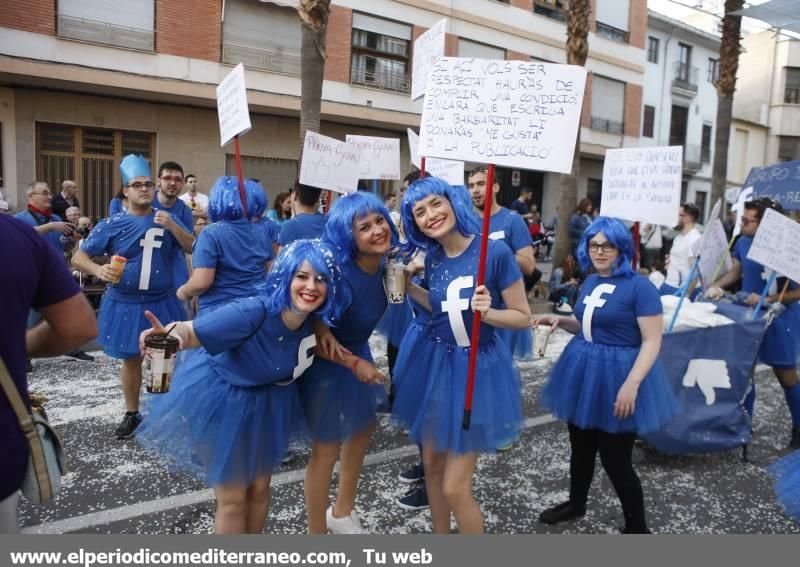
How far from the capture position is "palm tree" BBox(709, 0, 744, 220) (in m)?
12.9

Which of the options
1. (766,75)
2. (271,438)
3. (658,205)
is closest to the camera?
(271,438)

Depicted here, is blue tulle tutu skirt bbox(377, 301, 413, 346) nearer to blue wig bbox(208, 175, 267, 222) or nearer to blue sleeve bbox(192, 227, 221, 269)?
blue wig bbox(208, 175, 267, 222)

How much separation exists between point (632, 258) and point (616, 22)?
2380 cm

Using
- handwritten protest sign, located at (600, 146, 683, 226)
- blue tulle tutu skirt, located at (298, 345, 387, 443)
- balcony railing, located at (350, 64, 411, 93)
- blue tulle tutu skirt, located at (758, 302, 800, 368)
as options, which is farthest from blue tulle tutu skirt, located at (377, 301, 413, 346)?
balcony railing, located at (350, 64, 411, 93)

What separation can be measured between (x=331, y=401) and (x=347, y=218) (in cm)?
86

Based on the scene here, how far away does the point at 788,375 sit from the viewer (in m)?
4.51

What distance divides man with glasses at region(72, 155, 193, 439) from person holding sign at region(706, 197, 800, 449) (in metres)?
4.33

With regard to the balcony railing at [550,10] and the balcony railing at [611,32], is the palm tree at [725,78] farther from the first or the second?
the balcony railing at [611,32]

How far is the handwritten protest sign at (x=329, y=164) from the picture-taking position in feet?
15.4

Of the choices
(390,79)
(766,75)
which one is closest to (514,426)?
(390,79)

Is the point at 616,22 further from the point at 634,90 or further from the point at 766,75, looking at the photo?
the point at 766,75

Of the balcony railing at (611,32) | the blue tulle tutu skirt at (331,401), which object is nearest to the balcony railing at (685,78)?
the balcony railing at (611,32)

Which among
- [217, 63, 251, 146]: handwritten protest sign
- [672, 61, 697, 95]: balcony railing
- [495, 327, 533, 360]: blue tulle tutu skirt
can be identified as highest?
[672, 61, 697, 95]: balcony railing

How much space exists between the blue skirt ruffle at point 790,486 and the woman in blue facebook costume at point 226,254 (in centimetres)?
302
